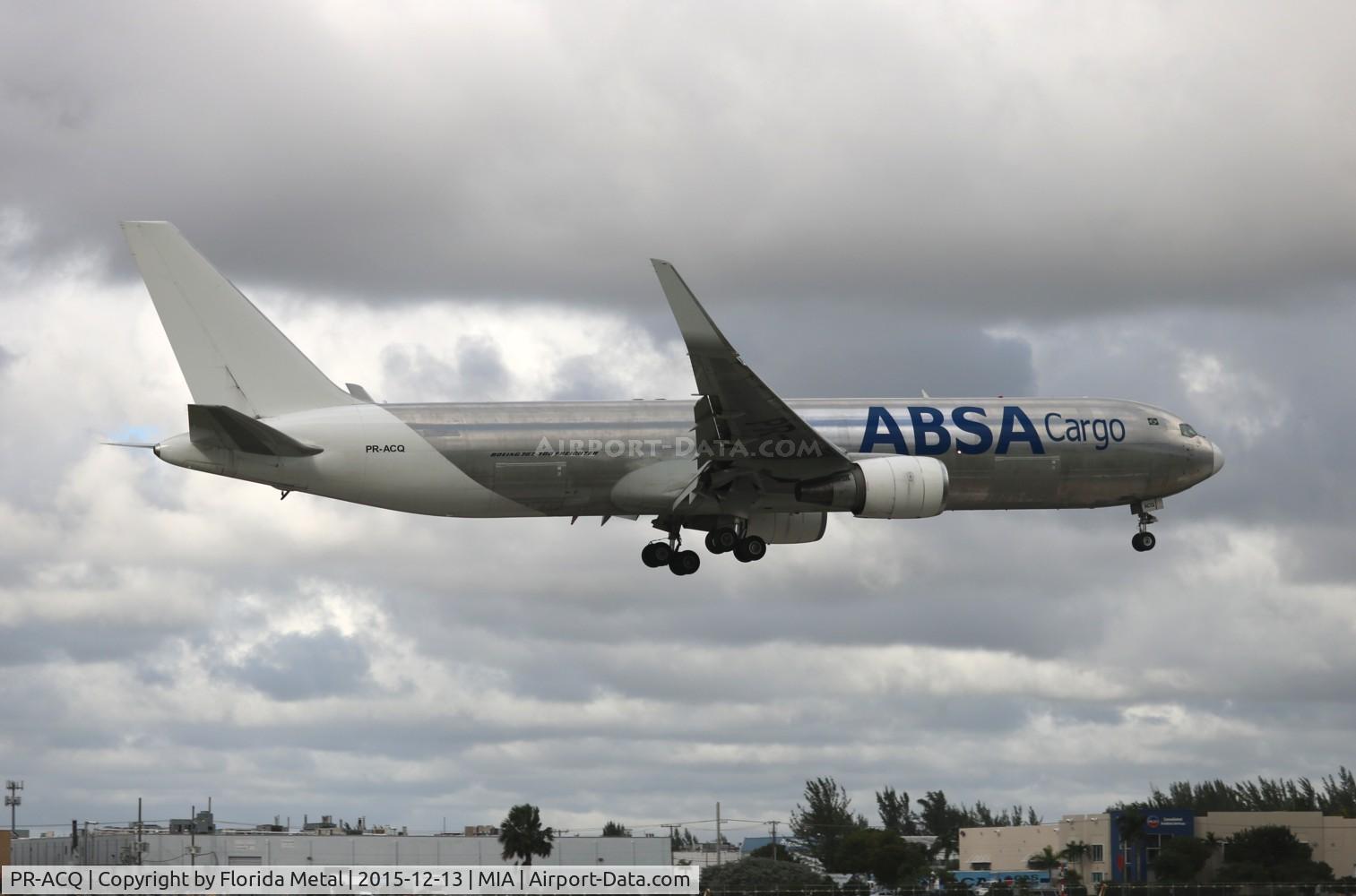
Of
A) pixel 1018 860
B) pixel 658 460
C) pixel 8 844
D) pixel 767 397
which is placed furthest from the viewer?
pixel 1018 860

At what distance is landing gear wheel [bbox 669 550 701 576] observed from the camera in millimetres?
61719

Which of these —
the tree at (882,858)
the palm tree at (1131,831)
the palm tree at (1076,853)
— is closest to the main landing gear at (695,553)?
the tree at (882,858)

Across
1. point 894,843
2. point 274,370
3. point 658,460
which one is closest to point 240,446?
point 274,370

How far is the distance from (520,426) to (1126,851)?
61474 millimetres

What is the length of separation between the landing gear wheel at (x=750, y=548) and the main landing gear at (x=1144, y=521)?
44.9 feet

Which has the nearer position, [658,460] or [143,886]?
[143,886]

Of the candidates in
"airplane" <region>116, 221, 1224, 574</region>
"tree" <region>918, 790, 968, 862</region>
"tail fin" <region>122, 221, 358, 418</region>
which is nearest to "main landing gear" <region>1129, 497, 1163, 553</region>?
"airplane" <region>116, 221, 1224, 574</region>

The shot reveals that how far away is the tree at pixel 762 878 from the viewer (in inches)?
3284

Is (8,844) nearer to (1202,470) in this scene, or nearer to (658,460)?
(658,460)

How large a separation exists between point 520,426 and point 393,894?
64.4 ft

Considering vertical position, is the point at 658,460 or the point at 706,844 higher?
the point at 658,460

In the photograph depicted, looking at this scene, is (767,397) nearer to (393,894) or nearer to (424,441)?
(424,441)

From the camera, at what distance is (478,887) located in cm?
4291

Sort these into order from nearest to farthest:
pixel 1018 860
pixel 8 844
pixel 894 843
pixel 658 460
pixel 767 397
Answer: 1. pixel 767 397
2. pixel 658 460
3. pixel 8 844
4. pixel 894 843
5. pixel 1018 860
